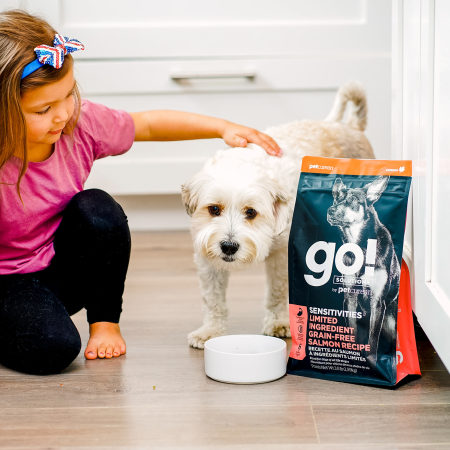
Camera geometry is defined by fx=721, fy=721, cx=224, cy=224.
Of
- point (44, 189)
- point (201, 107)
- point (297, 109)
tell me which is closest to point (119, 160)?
point (201, 107)

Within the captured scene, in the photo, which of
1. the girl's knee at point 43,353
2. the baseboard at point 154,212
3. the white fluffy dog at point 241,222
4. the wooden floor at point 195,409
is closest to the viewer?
the wooden floor at point 195,409

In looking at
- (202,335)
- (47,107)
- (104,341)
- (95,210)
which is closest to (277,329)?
(202,335)

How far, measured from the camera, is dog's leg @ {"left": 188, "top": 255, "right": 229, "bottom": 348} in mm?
1685

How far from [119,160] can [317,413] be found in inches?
80.0

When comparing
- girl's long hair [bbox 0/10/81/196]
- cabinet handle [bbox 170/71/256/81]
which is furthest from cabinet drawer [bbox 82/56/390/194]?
girl's long hair [bbox 0/10/81/196]

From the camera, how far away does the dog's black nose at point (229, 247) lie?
1.55m

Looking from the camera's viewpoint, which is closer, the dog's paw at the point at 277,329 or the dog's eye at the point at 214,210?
the dog's eye at the point at 214,210

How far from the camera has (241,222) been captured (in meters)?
1.58

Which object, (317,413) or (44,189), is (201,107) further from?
(317,413)

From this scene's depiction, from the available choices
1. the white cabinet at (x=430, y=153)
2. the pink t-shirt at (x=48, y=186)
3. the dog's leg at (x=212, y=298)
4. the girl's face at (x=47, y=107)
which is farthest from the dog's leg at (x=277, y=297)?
the girl's face at (x=47, y=107)

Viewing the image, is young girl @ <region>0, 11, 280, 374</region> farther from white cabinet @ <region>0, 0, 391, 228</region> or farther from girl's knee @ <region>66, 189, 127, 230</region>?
white cabinet @ <region>0, 0, 391, 228</region>

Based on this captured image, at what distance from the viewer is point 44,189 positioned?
1609 millimetres

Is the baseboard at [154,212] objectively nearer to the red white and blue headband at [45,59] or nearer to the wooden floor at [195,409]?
the wooden floor at [195,409]

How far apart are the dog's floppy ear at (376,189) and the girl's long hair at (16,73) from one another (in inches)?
25.6
